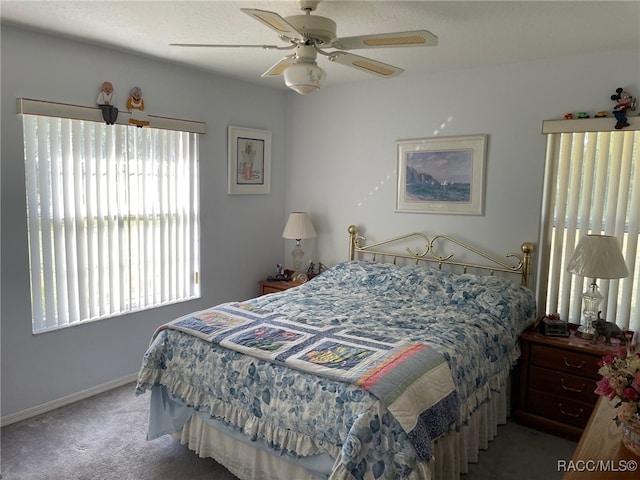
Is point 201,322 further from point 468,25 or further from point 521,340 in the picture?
point 468,25

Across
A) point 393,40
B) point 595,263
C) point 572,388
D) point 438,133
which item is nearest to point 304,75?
point 393,40

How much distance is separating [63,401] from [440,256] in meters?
3.11

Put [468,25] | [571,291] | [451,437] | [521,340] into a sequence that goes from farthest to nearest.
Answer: [571,291] → [521,340] → [468,25] → [451,437]

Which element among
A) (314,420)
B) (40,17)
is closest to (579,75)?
(314,420)

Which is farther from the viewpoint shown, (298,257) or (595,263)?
(298,257)

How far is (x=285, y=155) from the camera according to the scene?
493 centimetres

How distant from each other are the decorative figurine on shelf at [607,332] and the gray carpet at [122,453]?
0.70 metres

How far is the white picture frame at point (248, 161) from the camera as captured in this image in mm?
4336

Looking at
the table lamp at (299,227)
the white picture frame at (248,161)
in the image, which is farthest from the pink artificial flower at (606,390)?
the white picture frame at (248,161)

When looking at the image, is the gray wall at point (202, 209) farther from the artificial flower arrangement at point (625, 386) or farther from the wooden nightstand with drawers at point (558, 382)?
the artificial flower arrangement at point (625, 386)

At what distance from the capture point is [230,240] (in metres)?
4.43

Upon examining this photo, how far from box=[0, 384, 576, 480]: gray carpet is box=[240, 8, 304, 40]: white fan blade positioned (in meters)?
2.31

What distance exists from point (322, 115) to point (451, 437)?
324cm

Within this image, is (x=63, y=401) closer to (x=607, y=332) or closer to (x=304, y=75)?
(x=304, y=75)
